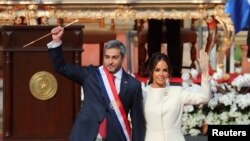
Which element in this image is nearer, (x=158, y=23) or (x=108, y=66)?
(x=108, y=66)

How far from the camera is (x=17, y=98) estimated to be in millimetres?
7344

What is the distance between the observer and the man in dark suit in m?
5.84

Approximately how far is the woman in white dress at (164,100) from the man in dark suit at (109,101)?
6 cm

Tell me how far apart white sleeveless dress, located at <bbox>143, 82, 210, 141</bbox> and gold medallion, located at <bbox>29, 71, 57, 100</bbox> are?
5.00ft

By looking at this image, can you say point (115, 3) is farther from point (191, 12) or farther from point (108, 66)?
point (108, 66)

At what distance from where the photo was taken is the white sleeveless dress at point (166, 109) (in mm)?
5816

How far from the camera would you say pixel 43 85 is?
7301 mm

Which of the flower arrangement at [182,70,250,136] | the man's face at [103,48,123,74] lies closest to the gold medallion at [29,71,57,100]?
the man's face at [103,48,123,74]

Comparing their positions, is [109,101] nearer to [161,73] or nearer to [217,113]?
[161,73]

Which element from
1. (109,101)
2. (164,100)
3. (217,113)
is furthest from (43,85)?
(217,113)

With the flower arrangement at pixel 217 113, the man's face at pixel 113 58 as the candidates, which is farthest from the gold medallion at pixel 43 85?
the flower arrangement at pixel 217 113

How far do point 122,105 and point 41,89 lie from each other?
1532mm

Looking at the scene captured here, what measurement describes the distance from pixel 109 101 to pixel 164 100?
1.03 ft

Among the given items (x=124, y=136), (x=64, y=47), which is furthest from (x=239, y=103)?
(x=124, y=136)
